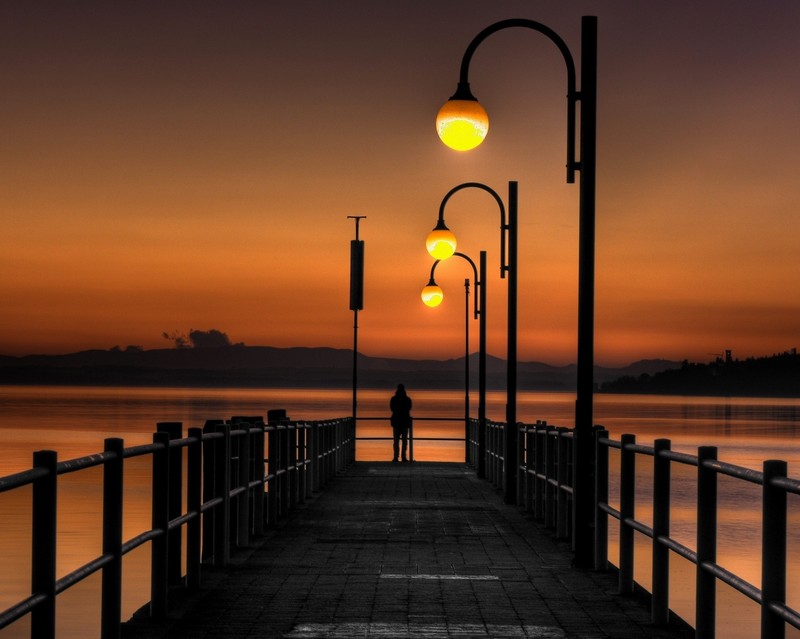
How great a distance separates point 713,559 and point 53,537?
369 centimetres

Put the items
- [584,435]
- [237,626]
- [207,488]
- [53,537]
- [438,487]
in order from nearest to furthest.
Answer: [53,537], [237,626], [207,488], [584,435], [438,487]

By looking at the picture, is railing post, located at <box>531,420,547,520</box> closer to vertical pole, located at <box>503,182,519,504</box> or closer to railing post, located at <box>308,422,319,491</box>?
vertical pole, located at <box>503,182,519,504</box>

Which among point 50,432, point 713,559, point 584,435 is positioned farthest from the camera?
point 50,432

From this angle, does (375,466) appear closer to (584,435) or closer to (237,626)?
(584,435)

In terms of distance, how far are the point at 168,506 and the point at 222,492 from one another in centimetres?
237

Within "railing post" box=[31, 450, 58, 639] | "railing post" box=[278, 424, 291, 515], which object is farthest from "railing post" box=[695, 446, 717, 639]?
"railing post" box=[278, 424, 291, 515]

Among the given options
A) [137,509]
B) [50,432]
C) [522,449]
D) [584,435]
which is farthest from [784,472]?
[50,432]

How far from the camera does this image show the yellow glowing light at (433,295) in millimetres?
33281

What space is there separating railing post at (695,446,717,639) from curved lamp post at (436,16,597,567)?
4.15 meters

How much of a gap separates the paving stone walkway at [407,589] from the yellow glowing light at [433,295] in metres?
16.6

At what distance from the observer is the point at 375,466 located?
33.5 metres

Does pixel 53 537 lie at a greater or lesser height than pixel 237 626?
greater

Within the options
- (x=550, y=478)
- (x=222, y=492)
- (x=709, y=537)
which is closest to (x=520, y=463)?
(x=550, y=478)

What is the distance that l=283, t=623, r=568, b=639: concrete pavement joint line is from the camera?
8.08 meters
